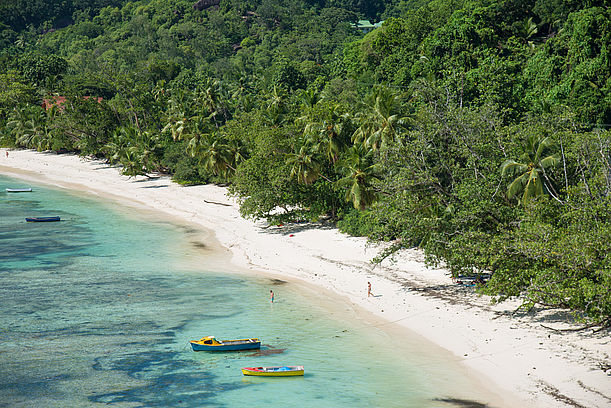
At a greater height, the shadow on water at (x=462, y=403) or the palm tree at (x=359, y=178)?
the palm tree at (x=359, y=178)

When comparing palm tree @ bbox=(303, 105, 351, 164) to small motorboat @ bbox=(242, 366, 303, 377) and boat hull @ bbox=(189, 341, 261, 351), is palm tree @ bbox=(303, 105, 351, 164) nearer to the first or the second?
boat hull @ bbox=(189, 341, 261, 351)

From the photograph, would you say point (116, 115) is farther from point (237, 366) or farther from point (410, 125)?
point (237, 366)

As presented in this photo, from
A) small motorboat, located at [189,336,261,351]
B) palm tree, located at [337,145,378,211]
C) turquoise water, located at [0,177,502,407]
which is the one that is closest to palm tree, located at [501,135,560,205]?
turquoise water, located at [0,177,502,407]

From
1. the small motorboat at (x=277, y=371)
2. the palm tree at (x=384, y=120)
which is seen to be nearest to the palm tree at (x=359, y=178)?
the palm tree at (x=384, y=120)

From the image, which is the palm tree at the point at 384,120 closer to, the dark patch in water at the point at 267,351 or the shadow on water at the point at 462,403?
the dark patch in water at the point at 267,351

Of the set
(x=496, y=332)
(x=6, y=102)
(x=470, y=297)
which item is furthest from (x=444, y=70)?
(x=6, y=102)

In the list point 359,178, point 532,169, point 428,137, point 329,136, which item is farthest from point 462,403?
point 329,136
